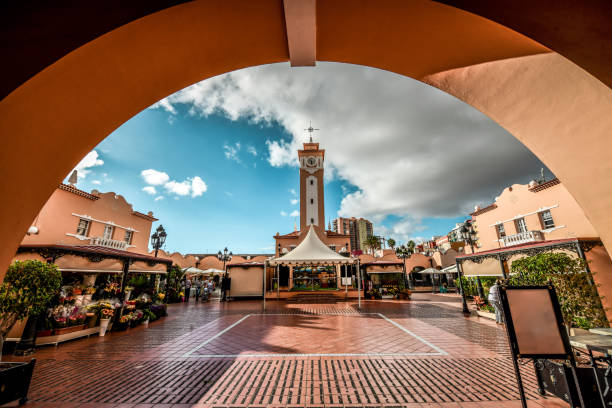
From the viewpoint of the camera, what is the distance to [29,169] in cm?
163

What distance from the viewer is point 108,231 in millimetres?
15234

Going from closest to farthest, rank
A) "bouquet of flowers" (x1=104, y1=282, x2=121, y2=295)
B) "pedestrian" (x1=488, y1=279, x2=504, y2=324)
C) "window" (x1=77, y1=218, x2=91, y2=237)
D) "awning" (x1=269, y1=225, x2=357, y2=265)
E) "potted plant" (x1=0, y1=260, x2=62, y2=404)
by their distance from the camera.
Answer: "potted plant" (x1=0, y1=260, x2=62, y2=404), "pedestrian" (x1=488, y1=279, x2=504, y2=324), "bouquet of flowers" (x1=104, y1=282, x2=121, y2=295), "awning" (x1=269, y1=225, x2=357, y2=265), "window" (x1=77, y1=218, x2=91, y2=237)

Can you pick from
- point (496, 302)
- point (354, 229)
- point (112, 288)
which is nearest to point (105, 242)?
point (112, 288)

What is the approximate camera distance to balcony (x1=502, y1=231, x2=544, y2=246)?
1444cm

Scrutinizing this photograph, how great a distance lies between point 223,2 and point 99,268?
10.3m

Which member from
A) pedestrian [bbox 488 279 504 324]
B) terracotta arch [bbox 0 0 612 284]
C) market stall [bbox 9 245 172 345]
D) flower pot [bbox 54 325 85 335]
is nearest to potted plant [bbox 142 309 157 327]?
market stall [bbox 9 245 172 345]

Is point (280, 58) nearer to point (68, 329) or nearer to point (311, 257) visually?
point (68, 329)

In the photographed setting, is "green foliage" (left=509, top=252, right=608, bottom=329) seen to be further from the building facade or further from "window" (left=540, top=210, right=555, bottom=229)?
the building facade

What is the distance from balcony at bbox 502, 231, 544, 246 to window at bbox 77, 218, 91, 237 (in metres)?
25.3

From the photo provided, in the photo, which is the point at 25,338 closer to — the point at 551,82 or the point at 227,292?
the point at 551,82

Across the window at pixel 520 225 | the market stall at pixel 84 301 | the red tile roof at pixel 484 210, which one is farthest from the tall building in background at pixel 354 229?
the market stall at pixel 84 301

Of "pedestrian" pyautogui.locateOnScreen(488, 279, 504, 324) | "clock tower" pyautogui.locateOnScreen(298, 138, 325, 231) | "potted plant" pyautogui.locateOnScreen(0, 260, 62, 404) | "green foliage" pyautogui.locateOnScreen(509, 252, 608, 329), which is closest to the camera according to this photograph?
"potted plant" pyautogui.locateOnScreen(0, 260, 62, 404)

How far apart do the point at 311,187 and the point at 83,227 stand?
2206cm

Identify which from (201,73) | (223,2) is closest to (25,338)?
(201,73)
